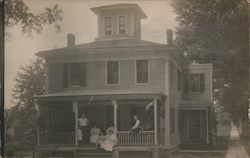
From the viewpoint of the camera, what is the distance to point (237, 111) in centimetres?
627

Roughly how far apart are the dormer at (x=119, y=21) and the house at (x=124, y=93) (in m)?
0.02

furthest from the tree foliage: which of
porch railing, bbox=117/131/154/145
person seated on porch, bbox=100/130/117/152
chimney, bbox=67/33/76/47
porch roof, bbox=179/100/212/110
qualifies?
person seated on porch, bbox=100/130/117/152

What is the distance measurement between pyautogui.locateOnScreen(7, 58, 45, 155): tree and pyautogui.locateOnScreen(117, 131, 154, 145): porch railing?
145cm

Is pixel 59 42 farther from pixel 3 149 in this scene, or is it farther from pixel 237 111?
pixel 237 111

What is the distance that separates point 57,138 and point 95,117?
2.40 ft

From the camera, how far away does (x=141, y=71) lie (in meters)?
7.12

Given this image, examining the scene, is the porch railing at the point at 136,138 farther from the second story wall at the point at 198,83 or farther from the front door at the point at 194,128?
Result: the second story wall at the point at 198,83

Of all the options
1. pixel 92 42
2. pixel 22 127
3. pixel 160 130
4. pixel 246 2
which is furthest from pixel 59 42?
pixel 246 2

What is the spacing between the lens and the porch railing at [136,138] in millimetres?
6781

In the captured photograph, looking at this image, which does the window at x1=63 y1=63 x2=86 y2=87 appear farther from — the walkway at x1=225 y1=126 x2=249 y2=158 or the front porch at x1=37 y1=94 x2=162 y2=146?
the walkway at x1=225 y1=126 x2=249 y2=158

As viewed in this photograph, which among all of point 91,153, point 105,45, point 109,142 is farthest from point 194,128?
point 105,45

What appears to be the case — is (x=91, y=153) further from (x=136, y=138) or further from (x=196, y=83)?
(x=196, y=83)

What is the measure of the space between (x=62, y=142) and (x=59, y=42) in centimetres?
162

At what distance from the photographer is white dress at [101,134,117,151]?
6.96 meters
